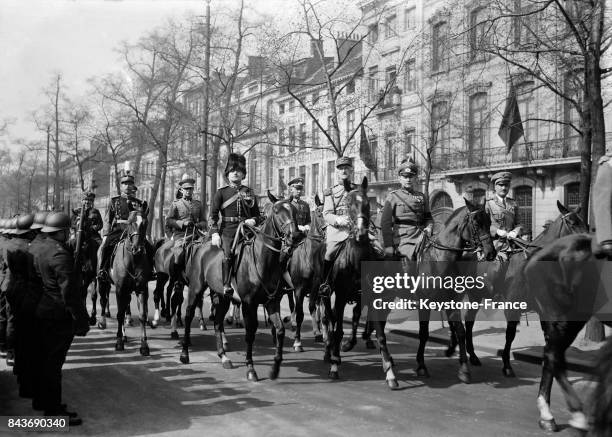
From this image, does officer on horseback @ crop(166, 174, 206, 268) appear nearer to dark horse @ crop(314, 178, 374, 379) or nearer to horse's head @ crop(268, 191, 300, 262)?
dark horse @ crop(314, 178, 374, 379)

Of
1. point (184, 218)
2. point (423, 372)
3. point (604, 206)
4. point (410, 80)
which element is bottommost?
A: point (423, 372)

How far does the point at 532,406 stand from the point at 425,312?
7.73ft

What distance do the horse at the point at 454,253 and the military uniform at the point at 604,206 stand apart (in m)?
2.78

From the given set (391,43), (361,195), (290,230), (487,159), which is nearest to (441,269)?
(361,195)

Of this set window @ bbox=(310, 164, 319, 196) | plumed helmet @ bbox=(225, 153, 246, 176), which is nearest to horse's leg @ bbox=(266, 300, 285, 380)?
plumed helmet @ bbox=(225, 153, 246, 176)

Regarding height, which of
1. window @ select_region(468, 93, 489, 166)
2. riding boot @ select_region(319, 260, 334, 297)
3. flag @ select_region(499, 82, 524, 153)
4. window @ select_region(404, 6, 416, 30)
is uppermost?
window @ select_region(404, 6, 416, 30)

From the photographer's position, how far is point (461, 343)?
873 centimetres

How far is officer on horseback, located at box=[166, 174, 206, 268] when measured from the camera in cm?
1298

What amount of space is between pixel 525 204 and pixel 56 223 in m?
28.9

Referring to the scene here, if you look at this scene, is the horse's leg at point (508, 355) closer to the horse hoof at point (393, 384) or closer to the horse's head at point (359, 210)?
the horse hoof at point (393, 384)

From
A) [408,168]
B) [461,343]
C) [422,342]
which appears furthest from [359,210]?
[461,343]

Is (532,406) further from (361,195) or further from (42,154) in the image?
(42,154)

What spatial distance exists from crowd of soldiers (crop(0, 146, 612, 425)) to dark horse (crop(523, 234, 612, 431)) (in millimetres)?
505

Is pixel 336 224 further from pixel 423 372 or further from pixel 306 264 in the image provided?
pixel 423 372
